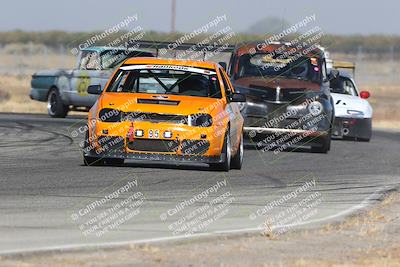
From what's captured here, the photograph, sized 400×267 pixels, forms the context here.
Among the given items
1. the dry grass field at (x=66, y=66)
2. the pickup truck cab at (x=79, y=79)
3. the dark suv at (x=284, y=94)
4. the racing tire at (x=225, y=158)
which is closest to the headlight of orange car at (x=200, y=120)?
the racing tire at (x=225, y=158)

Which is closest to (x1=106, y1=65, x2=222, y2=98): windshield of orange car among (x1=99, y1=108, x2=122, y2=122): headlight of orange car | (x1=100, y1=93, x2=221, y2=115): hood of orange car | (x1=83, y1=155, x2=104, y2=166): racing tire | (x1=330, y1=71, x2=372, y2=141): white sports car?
(x1=100, y1=93, x2=221, y2=115): hood of orange car

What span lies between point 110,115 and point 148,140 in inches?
23.0

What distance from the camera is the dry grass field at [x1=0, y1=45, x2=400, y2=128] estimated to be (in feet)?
125

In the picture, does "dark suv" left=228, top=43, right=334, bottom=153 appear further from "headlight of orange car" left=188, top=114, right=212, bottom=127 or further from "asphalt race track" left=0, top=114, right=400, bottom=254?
"headlight of orange car" left=188, top=114, right=212, bottom=127

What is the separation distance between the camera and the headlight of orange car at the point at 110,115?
48.2ft

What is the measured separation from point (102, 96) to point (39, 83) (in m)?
14.0

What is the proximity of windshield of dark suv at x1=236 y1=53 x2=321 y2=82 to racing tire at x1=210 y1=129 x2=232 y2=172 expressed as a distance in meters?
5.67

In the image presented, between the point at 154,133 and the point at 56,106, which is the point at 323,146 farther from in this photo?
the point at 56,106

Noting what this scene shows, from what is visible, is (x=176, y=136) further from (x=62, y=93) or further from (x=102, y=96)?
(x=62, y=93)

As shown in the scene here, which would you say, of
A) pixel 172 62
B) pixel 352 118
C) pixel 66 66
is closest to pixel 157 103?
pixel 172 62

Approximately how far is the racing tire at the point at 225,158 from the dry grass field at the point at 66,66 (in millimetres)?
20169

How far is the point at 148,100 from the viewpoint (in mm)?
15070

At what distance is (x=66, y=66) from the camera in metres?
71.8

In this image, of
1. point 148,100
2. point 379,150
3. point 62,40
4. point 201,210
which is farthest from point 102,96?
point 62,40
